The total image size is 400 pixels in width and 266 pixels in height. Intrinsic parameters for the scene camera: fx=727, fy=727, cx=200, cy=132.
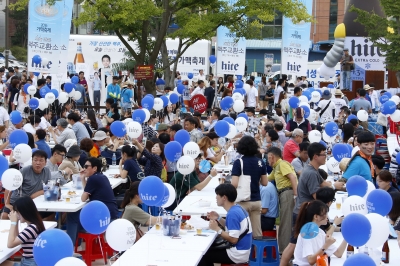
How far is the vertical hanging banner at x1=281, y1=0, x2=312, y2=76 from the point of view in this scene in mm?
20406

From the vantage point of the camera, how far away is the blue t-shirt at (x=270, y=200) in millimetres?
8891

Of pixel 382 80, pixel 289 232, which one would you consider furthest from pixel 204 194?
pixel 382 80

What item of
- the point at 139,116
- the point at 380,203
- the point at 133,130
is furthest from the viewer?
the point at 139,116

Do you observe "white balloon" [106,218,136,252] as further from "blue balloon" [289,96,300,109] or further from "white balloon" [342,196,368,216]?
"blue balloon" [289,96,300,109]

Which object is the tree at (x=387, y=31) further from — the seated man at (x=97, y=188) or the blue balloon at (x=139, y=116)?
the seated man at (x=97, y=188)

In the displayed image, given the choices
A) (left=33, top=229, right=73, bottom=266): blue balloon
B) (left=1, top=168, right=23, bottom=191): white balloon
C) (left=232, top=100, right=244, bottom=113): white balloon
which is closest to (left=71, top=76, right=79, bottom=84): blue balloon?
(left=232, top=100, right=244, bottom=113): white balloon

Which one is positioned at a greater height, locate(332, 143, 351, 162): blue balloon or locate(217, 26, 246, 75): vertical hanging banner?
locate(217, 26, 246, 75): vertical hanging banner

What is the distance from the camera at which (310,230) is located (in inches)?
243

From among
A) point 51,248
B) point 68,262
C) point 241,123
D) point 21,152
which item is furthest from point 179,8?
point 68,262

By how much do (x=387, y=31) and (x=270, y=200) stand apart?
15882mm

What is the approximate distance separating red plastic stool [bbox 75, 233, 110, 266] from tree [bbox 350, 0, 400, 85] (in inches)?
617

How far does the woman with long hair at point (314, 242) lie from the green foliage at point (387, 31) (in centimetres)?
1677

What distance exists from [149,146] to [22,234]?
177 inches

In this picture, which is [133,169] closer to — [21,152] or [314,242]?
[21,152]
